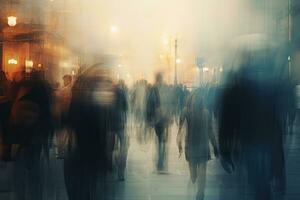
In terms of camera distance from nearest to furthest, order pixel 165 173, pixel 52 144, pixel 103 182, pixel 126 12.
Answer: pixel 103 182
pixel 52 144
pixel 126 12
pixel 165 173

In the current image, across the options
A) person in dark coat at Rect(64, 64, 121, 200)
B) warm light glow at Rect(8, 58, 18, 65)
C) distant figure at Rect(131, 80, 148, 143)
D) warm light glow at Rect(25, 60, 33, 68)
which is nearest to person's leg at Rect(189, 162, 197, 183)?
person in dark coat at Rect(64, 64, 121, 200)

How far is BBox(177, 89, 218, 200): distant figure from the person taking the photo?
4684 millimetres

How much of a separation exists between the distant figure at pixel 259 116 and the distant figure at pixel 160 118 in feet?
6.43

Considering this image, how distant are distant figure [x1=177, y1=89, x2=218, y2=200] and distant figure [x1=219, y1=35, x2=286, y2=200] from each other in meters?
0.14

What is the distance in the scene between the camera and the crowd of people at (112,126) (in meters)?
3.98

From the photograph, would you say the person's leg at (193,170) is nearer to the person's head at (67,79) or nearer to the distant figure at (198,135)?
the distant figure at (198,135)

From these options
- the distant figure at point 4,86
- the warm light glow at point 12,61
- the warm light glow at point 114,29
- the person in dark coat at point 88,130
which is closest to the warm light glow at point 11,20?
the warm light glow at point 12,61

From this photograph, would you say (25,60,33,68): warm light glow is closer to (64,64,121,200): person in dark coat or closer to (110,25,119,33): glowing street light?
(110,25,119,33): glowing street light

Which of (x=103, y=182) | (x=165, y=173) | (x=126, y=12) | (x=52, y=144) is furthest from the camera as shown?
(x=165, y=173)

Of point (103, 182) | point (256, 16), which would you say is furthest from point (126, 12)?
point (103, 182)

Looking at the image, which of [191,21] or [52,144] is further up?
[191,21]

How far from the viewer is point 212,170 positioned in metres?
5.68

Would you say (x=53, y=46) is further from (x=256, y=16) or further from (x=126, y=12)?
(x=256, y=16)

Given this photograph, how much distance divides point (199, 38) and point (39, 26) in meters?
1.53
